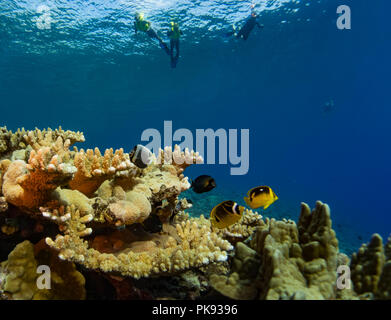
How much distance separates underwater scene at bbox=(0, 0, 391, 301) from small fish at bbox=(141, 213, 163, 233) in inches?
0.6

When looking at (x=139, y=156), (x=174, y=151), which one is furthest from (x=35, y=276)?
(x=174, y=151)

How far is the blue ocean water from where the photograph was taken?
2125cm

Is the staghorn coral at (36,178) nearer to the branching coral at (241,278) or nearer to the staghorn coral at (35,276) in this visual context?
the staghorn coral at (35,276)

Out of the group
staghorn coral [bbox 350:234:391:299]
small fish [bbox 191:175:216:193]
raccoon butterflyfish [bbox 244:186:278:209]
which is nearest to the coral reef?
staghorn coral [bbox 350:234:391:299]

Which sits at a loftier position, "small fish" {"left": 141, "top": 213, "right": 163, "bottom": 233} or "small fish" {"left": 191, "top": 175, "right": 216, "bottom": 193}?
"small fish" {"left": 191, "top": 175, "right": 216, "bottom": 193}

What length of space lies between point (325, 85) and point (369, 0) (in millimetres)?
29067

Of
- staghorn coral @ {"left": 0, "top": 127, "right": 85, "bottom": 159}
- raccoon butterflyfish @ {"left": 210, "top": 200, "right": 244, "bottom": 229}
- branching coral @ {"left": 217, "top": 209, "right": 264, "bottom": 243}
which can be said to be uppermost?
staghorn coral @ {"left": 0, "top": 127, "right": 85, "bottom": 159}

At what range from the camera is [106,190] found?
11.3 feet

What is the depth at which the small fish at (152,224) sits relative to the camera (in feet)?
12.5

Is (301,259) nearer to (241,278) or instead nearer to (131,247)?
(241,278)

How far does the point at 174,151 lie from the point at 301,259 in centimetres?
279

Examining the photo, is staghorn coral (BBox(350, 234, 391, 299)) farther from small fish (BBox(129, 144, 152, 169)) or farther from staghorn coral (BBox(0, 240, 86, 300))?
staghorn coral (BBox(0, 240, 86, 300))

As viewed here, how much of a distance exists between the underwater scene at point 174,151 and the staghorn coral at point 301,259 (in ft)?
0.05
